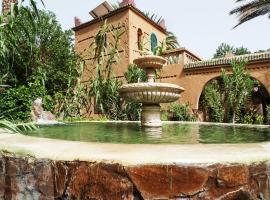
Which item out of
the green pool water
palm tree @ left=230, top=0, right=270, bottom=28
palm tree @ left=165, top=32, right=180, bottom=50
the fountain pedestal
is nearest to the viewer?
the green pool water

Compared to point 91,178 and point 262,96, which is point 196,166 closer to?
point 91,178

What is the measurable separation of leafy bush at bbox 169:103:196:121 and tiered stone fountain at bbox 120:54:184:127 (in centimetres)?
842

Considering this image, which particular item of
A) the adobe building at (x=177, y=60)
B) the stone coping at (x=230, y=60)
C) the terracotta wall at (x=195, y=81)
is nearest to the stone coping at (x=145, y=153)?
the stone coping at (x=230, y=60)

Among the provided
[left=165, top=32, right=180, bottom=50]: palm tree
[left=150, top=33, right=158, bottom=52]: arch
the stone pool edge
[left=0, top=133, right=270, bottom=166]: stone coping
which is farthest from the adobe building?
the stone pool edge

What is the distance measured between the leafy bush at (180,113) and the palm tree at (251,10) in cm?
449

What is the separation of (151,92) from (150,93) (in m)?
0.03

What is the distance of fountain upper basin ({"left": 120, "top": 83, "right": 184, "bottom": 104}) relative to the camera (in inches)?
201

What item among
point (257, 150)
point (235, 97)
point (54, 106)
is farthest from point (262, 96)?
point (257, 150)

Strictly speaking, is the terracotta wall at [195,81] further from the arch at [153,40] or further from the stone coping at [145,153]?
the stone coping at [145,153]

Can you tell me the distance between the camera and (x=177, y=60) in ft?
51.3

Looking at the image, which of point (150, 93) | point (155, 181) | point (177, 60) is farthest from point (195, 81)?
point (155, 181)

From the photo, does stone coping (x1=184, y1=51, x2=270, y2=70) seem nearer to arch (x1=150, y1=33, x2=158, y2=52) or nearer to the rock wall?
arch (x1=150, y1=33, x2=158, y2=52)

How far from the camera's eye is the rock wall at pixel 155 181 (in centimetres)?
196

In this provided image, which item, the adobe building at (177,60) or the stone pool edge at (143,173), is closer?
the stone pool edge at (143,173)
